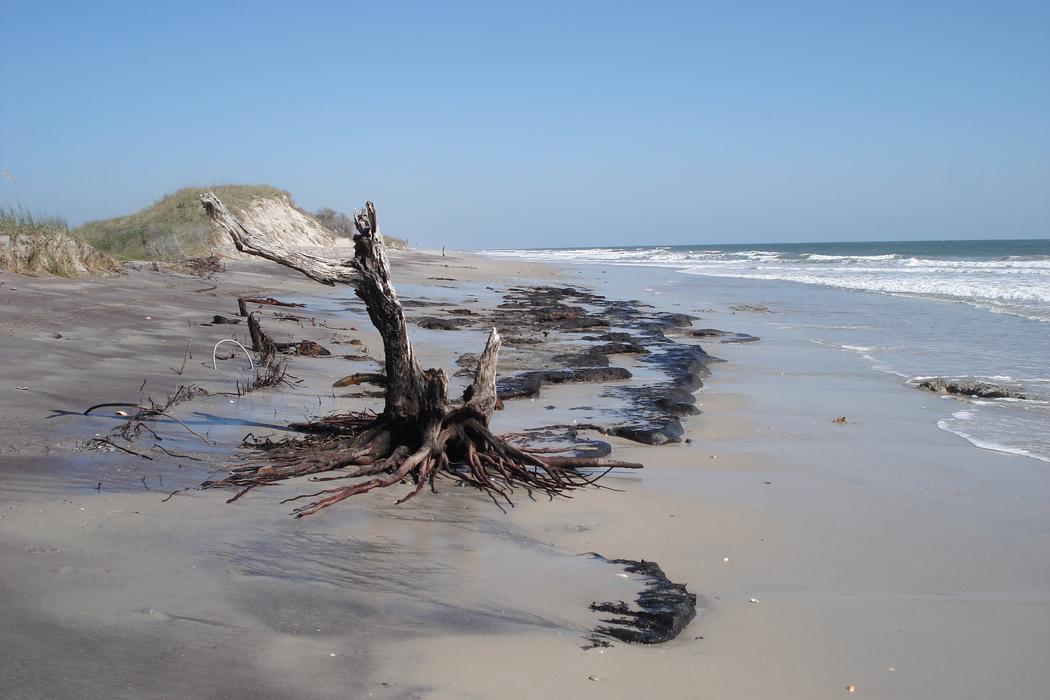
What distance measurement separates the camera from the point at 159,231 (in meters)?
27.4

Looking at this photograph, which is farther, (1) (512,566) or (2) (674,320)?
(2) (674,320)

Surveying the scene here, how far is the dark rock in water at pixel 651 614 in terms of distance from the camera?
3.34 metres

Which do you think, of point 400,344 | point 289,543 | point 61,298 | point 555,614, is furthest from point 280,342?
point 555,614

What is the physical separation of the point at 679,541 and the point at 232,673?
100 inches

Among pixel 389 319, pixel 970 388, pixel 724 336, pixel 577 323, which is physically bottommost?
pixel 970 388

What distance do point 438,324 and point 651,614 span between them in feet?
37.2

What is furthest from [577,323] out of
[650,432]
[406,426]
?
[406,426]

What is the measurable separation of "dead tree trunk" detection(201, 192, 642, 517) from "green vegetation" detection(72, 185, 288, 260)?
1902cm

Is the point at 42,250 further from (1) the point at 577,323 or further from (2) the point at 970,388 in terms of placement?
(2) the point at 970,388

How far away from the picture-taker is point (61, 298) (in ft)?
39.0

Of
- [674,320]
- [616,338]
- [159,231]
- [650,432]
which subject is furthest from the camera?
[159,231]

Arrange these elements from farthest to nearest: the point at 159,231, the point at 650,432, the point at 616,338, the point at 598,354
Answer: the point at 159,231 → the point at 616,338 → the point at 598,354 → the point at 650,432

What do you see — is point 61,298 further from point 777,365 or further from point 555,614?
point 555,614

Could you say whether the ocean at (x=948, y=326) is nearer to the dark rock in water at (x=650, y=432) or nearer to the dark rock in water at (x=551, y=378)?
the dark rock in water at (x=650, y=432)
